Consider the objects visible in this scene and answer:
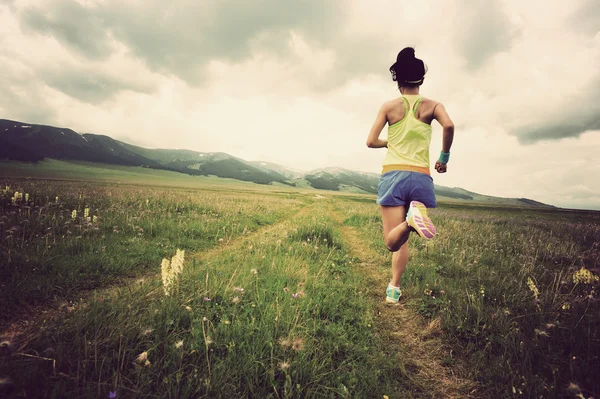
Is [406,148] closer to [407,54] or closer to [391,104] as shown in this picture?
[391,104]

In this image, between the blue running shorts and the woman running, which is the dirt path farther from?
the blue running shorts

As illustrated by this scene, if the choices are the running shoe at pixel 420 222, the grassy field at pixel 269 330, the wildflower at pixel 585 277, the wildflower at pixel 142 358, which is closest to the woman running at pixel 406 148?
the running shoe at pixel 420 222

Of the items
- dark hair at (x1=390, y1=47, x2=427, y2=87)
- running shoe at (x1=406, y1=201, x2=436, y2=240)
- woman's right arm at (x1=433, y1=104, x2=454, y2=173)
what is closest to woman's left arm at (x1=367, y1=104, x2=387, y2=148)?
dark hair at (x1=390, y1=47, x2=427, y2=87)

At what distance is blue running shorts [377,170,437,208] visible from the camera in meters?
3.95

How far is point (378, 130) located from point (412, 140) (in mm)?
652

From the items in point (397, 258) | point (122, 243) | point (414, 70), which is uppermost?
point (414, 70)

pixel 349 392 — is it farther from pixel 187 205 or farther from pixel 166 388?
pixel 187 205

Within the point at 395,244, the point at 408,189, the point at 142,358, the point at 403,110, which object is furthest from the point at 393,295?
the point at 142,358

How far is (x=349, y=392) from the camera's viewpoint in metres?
2.15

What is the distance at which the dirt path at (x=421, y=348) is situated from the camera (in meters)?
2.42

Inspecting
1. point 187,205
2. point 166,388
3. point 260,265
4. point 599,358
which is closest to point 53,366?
point 166,388

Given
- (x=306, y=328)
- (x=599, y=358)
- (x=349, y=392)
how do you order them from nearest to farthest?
1. (x=349, y=392)
2. (x=599, y=358)
3. (x=306, y=328)

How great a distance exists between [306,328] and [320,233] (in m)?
5.00

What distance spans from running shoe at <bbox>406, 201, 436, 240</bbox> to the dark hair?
227cm
